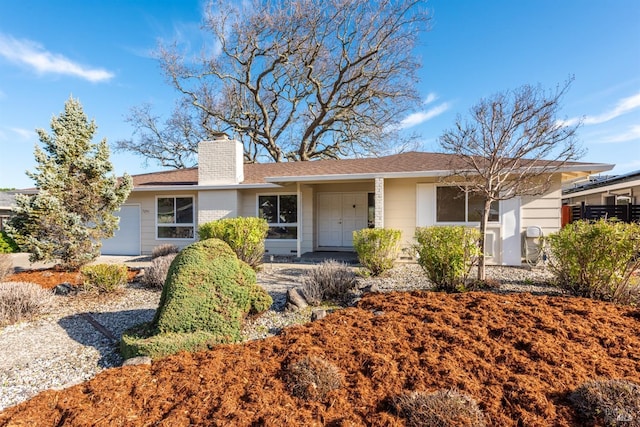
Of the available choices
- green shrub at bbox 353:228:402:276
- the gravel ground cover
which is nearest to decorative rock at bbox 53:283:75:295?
the gravel ground cover

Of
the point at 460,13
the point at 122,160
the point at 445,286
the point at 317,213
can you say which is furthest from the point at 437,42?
the point at 122,160

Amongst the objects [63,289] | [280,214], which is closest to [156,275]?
[63,289]

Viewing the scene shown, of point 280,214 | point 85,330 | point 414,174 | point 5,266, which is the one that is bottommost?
point 85,330

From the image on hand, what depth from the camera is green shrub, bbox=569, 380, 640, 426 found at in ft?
6.23

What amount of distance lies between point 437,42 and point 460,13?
2.82 meters

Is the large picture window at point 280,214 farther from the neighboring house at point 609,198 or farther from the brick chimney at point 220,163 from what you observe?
the neighboring house at point 609,198

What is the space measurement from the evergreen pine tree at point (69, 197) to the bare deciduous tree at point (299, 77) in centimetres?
1295

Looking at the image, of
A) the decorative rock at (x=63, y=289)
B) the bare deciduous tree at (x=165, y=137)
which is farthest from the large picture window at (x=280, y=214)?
the bare deciduous tree at (x=165, y=137)

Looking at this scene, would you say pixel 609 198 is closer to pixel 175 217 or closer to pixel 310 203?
pixel 310 203

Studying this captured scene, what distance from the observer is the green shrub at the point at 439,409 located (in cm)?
189

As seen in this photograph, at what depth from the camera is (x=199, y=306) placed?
11.7 ft

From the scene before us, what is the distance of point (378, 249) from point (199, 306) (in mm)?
4863

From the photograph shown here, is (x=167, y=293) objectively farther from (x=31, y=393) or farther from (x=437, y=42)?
(x=437, y=42)

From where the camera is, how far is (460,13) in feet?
45.2
